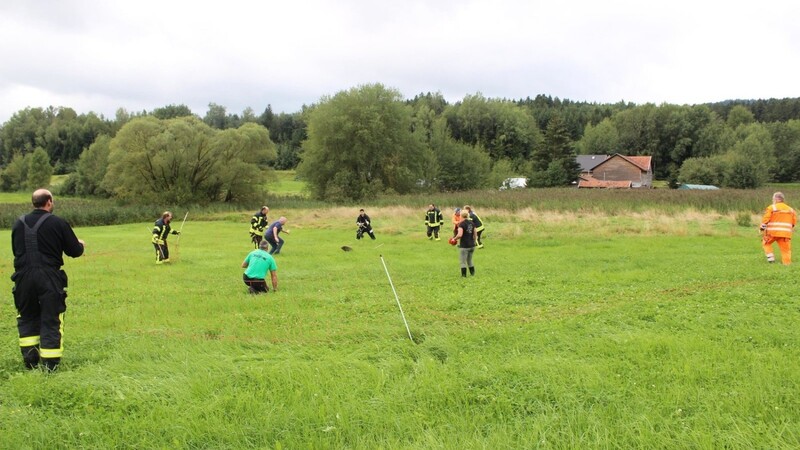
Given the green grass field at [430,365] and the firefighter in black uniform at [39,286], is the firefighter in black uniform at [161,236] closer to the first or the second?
the green grass field at [430,365]

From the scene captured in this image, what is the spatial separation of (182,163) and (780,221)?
52.9 metres

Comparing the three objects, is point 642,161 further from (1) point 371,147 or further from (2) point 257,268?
(2) point 257,268

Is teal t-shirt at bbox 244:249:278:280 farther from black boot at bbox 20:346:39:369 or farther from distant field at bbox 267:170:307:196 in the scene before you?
distant field at bbox 267:170:307:196

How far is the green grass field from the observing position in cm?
443

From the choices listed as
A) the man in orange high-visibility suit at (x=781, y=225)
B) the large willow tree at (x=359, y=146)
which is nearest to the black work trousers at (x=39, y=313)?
the man in orange high-visibility suit at (x=781, y=225)

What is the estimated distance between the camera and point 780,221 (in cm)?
1262

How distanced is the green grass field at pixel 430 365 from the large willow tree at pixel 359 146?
49349 mm

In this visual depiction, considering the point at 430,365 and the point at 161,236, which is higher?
the point at 161,236

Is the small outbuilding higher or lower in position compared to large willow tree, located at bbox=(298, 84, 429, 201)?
lower

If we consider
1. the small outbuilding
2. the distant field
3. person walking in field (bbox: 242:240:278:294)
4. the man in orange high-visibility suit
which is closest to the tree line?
the small outbuilding

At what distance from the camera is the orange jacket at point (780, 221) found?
12.5 metres

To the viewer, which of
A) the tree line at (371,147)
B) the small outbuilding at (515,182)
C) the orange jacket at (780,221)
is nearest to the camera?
the orange jacket at (780,221)

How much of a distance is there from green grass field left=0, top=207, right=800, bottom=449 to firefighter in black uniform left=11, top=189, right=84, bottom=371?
31 cm

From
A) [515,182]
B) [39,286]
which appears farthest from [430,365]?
[515,182]
